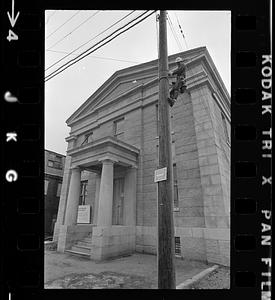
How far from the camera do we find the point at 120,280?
530cm

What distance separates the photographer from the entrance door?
9.66 meters

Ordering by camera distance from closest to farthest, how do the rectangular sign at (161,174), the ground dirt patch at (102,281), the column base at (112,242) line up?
the rectangular sign at (161,174)
the ground dirt patch at (102,281)
the column base at (112,242)

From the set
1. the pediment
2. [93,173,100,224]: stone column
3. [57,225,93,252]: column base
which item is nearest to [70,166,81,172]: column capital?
[93,173,100,224]: stone column

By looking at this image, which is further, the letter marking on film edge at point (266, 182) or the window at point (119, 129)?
the window at point (119, 129)

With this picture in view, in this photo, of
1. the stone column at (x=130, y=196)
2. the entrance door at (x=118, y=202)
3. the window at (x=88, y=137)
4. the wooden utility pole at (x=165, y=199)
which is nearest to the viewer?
the wooden utility pole at (x=165, y=199)

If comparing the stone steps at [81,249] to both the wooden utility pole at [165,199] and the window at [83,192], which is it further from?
the wooden utility pole at [165,199]

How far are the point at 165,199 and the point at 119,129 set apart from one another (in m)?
7.53

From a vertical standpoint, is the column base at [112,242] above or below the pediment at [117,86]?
below

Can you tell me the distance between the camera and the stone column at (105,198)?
8242 millimetres

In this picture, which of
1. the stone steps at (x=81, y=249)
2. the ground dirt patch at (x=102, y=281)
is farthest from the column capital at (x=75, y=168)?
the ground dirt patch at (x=102, y=281)
